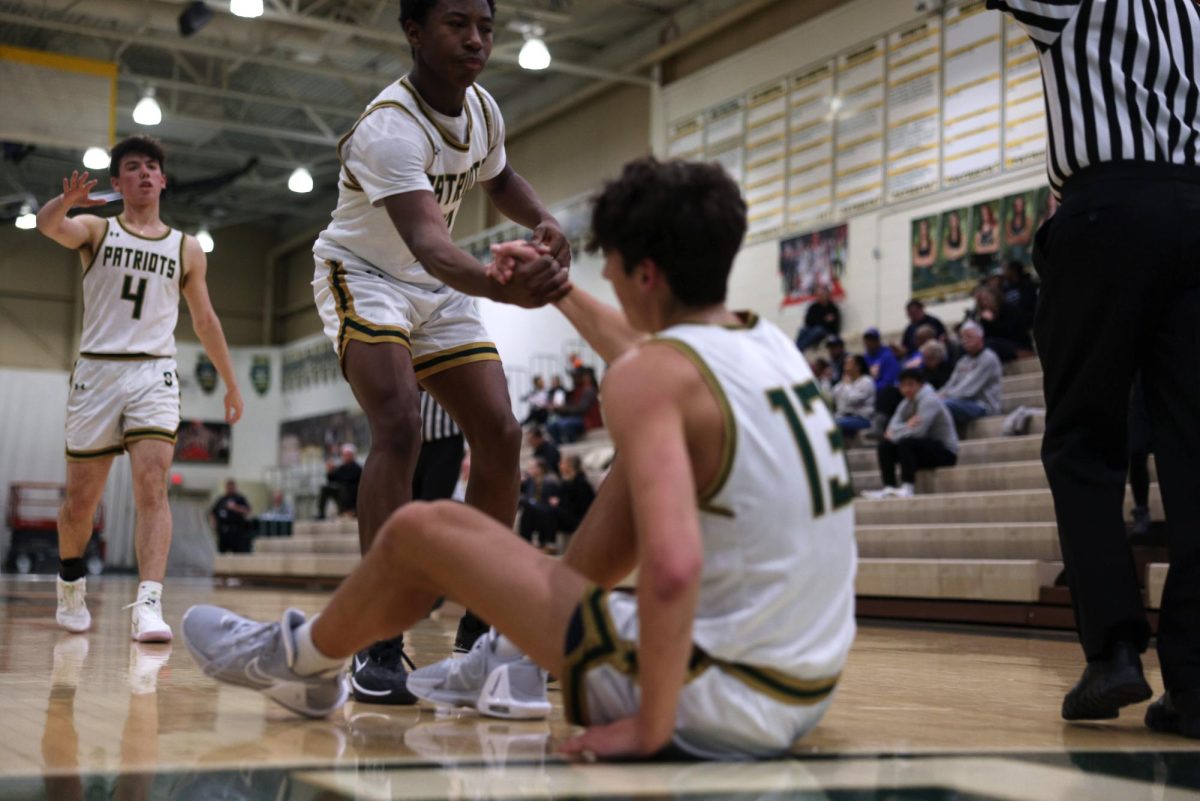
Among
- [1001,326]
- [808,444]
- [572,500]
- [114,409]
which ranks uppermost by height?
[1001,326]

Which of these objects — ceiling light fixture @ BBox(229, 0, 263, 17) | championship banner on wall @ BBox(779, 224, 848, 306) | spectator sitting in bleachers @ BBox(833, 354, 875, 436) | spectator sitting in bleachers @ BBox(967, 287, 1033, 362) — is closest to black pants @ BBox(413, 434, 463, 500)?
spectator sitting in bleachers @ BBox(833, 354, 875, 436)

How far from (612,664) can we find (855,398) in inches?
394

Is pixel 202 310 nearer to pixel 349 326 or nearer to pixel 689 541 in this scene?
pixel 349 326

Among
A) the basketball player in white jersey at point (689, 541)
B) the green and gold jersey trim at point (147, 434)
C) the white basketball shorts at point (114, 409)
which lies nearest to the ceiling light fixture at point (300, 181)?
the white basketball shorts at point (114, 409)

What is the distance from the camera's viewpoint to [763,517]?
2020mm

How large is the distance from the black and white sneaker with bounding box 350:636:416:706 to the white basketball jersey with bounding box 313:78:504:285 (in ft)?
3.16

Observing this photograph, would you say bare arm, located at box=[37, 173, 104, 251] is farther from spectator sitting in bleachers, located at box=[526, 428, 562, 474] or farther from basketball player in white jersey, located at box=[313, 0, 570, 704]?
spectator sitting in bleachers, located at box=[526, 428, 562, 474]

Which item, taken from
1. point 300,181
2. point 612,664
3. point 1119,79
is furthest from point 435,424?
point 300,181

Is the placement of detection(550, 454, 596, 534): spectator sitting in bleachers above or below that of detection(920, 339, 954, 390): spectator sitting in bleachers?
below

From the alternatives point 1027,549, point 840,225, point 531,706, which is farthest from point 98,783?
point 840,225

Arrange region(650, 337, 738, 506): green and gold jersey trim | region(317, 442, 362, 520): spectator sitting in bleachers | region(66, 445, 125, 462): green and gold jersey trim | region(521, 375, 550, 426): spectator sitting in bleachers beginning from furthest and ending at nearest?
1. region(521, 375, 550, 426): spectator sitting in bleachers
2. region(317, 442, 362, 520): spectator sitting in bleachers
3. region(66, 445, 125, 462): green and gold jersey trim
4. region(650, 337, 738, 506): green and gold jersey trim

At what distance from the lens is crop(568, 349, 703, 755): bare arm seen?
1837mm

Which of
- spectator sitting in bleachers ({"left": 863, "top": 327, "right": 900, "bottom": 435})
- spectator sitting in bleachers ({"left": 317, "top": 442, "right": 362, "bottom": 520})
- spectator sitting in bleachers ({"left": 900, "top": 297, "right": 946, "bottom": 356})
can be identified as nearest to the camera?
spectator sitting in bleachers ({"left": 863, "top": 327, "right": 900, "bottom": 435})

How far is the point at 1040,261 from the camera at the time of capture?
302 centimetres
